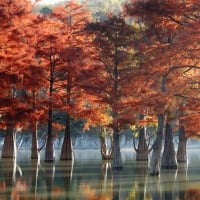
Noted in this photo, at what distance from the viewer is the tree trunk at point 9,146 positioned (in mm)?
39125

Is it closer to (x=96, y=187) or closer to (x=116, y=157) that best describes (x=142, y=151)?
(x=116, y=157)

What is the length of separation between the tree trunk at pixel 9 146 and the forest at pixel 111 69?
0.24 ft

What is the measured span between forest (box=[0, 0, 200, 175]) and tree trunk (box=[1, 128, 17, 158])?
0.07 meters

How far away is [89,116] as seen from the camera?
36.5 m

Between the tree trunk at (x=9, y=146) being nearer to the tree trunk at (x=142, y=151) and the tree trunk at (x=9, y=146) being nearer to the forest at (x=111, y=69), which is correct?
the forest at (x=111, y=69)

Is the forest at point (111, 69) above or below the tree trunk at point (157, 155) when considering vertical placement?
above

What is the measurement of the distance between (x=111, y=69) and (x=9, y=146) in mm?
11748

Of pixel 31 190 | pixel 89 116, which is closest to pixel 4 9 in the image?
pixel 89 116

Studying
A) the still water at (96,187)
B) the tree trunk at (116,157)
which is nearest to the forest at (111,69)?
the tree trunk at (116,157)

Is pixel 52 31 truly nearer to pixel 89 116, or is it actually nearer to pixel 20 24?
pixel 20 24

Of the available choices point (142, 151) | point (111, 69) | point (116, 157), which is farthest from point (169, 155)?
point (142, 151)

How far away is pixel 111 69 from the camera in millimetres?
31969

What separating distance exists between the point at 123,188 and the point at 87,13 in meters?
23.9

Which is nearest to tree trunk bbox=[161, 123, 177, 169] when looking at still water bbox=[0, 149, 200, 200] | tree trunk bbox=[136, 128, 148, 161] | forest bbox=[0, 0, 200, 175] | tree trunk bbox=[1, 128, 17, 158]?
forest bbox=[0, 0, 200, 175]
